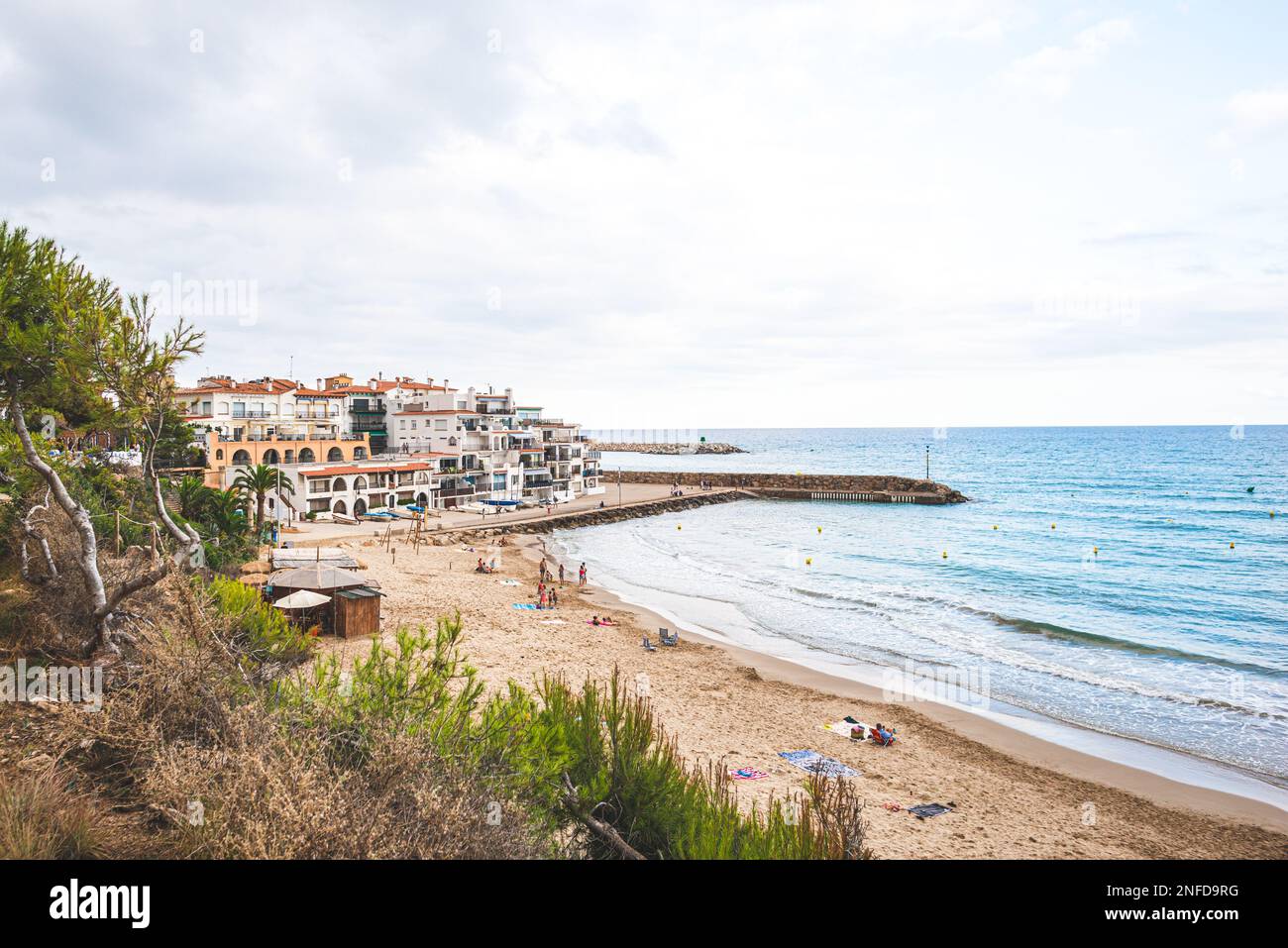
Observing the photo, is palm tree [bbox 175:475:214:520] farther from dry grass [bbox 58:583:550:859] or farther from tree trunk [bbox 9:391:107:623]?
dry grass [bbox 58:583:550:859]

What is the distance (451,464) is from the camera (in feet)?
235

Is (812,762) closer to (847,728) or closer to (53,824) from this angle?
(847,728)

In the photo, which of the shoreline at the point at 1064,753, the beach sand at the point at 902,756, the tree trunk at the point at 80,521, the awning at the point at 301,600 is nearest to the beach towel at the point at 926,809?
the beach sand at the point at 902,756

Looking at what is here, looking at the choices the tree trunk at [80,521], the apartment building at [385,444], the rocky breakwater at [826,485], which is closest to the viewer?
the tree trunk at [80,521]

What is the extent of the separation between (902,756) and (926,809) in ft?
10.2

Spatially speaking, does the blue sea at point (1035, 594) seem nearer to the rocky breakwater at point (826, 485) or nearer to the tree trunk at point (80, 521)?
the rocky breakwater at point (826, 485)

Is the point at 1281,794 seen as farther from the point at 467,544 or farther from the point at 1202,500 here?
the point at 1202,500

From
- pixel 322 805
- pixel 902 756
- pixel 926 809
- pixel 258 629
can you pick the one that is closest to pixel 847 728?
pixel 902 756

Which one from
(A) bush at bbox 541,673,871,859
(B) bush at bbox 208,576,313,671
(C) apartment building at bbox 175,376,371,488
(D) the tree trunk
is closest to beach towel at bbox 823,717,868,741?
(A) bush at bbox 541,673,871,859

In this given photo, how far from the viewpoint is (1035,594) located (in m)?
39.6

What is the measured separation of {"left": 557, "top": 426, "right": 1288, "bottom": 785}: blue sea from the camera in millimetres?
23703

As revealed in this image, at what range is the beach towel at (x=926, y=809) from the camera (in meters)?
15.6

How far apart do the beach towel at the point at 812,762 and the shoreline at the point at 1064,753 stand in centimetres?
505
